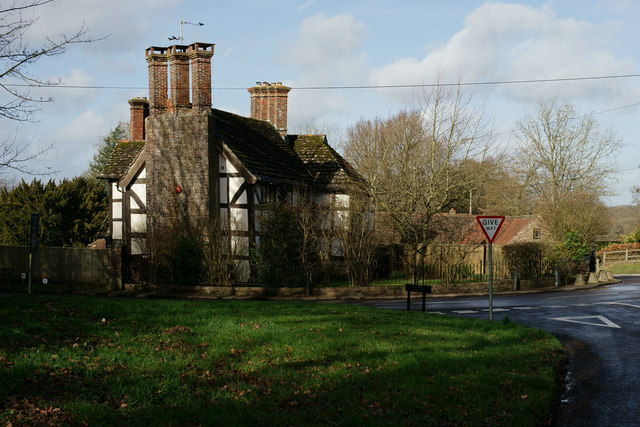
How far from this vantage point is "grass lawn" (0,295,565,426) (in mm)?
6594

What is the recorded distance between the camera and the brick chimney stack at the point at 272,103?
35594 millimetres

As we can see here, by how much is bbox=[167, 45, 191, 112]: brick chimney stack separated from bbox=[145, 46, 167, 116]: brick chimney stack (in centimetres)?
76

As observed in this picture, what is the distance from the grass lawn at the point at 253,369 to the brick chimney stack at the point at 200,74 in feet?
52.1

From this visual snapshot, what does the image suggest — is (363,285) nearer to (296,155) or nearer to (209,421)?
(296,155)

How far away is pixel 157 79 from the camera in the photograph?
27.7 metres

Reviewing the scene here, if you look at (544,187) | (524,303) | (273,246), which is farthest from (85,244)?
(544,187)

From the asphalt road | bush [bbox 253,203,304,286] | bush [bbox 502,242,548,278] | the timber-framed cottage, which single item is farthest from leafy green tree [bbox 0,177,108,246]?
bush [bbox 502,242,548,278]

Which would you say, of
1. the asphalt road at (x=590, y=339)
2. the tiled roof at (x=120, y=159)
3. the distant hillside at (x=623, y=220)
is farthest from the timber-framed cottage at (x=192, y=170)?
the distant hillside at (x=623, y=220)

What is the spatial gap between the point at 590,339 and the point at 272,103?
85.3 ft

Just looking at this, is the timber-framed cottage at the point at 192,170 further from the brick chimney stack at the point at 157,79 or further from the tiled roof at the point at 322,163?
the tiled roof at the point at 322,163

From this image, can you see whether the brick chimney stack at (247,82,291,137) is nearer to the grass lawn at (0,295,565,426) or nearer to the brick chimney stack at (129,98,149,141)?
the brick chimney stack at (129,98,149,141)

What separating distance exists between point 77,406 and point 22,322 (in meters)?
4.07

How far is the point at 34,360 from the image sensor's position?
25.2 ft

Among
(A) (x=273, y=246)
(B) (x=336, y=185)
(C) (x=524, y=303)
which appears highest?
(B) (x=336, y=185)
